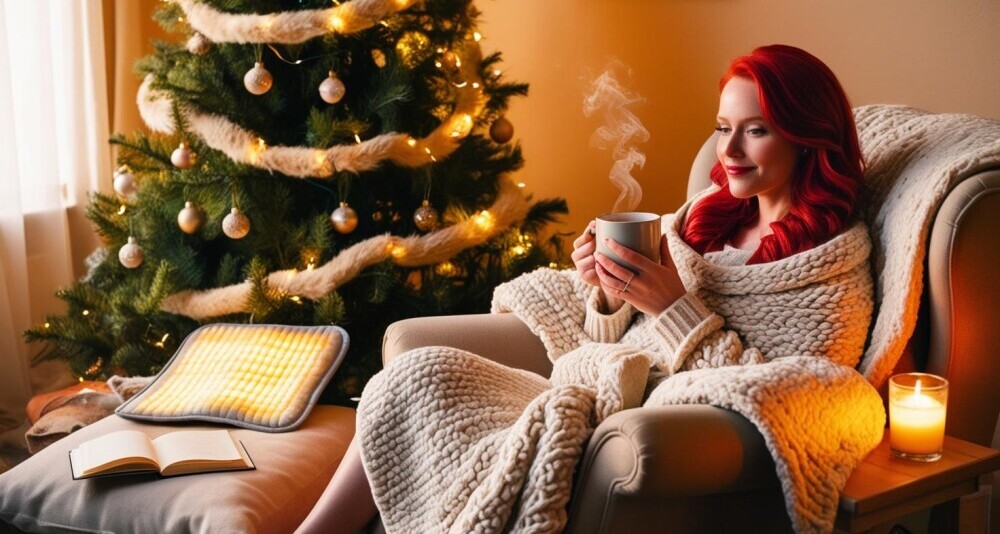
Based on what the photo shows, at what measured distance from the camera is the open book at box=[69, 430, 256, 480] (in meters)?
1.72

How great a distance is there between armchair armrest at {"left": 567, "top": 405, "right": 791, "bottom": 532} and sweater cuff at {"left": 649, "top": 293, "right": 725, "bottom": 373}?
270 mm

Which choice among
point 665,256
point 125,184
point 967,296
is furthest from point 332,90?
point 967,296

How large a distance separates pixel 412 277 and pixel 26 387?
1.13 meters

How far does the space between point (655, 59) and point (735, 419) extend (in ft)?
6.14

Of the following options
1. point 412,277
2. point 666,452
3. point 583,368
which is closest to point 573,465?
point 666,452

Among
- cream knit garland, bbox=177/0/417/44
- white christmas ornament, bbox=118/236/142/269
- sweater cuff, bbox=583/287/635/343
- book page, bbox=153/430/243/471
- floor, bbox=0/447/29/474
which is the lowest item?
floor, bbox=0/447/29/474

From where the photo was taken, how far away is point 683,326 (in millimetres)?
1632

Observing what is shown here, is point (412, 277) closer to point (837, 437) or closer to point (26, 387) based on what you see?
point (26, 387)

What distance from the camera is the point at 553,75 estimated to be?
10.2ft

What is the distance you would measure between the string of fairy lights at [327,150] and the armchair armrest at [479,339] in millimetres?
516

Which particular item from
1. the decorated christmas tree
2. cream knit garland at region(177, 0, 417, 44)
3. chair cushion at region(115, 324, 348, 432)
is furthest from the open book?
cream knit garland at region(177, 0, 417, 44)

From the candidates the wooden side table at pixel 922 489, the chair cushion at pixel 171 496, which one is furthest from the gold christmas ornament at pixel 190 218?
the wooden side table at pixel 922 489

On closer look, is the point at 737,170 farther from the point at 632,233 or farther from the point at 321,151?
the point at 321,151

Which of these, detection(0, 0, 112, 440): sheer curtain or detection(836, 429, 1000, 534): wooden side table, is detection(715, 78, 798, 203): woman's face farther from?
detection(0, 0, 112, 440): sheer curtain
